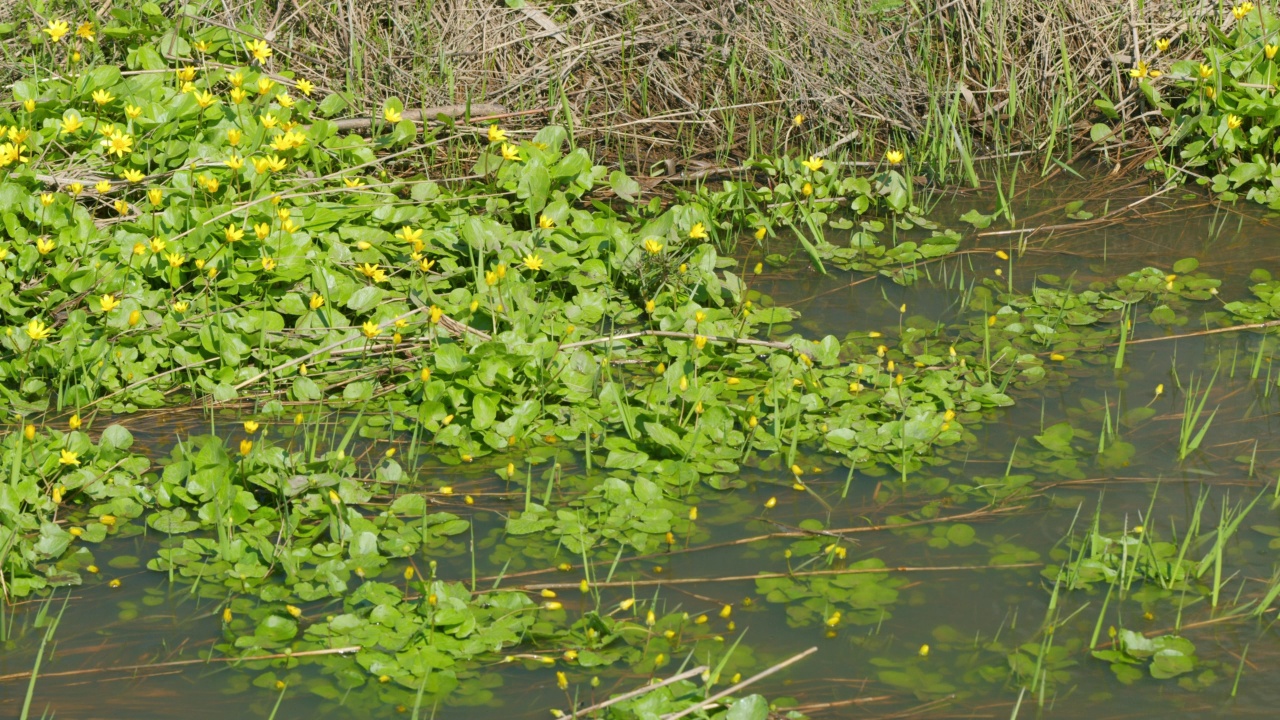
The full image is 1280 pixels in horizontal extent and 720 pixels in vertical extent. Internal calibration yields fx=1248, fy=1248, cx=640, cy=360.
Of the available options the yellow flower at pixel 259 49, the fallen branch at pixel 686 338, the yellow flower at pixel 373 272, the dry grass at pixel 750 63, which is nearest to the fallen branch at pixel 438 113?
the dry grass at pixel 750 63

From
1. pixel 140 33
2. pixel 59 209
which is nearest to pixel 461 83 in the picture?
pixel 140 33

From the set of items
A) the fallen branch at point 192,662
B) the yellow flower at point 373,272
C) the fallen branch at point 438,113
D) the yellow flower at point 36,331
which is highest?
the fallen branch at point 438,113

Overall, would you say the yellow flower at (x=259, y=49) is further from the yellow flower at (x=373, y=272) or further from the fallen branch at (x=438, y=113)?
the yellow flower at (x=373, y=272)

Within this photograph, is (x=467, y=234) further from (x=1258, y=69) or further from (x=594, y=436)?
(x=1258, y=69)

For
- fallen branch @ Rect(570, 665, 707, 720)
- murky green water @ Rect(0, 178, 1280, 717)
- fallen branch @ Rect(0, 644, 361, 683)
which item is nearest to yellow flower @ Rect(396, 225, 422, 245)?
murky green water @ Rect(0, 178, 1280, 717)

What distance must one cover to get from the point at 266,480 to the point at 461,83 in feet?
9.27

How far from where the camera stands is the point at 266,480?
3.26 m

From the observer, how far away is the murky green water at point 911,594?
2.64 m

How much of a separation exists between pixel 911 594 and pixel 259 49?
11.2 feet

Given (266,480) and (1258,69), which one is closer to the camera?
(266,480)

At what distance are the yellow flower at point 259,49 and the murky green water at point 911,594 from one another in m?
1.77

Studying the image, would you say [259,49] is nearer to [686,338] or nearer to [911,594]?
[686,338]

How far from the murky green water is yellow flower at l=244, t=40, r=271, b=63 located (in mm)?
1774

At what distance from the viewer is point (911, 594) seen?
2971mm
